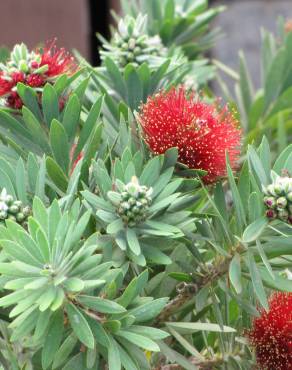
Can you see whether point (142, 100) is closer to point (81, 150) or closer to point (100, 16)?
point (81, 150)

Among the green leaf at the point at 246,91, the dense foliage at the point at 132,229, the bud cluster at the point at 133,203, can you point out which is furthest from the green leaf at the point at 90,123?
the green leaf at the point at 246,91

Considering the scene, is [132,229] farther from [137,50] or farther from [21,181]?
[137,50]

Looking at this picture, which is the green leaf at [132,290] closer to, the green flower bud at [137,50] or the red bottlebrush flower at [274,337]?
the red bottlebrush flower at [274,337]

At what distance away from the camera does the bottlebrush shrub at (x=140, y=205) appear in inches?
25.9

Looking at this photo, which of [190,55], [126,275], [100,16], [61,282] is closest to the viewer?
[61,282]

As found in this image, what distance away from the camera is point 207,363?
0.78 m

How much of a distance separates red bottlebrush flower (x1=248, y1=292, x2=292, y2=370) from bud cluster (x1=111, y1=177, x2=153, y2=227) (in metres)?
0.16

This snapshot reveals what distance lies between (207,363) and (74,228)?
23 cm

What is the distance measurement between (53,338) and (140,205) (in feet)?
0.42

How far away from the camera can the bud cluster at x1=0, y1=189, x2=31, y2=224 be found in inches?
27.0

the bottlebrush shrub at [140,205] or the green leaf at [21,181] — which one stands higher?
the green leaf at [21,181]

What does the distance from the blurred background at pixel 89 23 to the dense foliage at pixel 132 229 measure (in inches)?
76.4

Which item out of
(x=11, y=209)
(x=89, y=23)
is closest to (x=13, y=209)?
(x=11, y=209)

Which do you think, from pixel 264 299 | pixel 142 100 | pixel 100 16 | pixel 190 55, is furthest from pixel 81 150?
pixel 100 16
